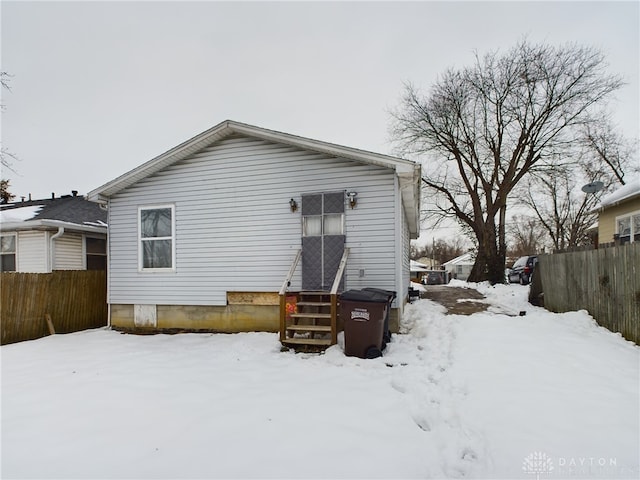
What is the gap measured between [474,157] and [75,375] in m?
20.6

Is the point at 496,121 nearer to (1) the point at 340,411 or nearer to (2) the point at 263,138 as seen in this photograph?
(2) the point at 263,138

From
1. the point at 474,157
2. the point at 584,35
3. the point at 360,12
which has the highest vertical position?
the point at 584,35

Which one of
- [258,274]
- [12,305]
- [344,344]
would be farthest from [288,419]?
[12,305]

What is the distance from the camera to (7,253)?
9.95 m

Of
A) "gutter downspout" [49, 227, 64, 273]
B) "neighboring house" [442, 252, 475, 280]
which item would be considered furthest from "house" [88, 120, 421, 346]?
"neighboring house" [442, 252, 475, 280]

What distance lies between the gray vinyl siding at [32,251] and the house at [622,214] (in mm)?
15510

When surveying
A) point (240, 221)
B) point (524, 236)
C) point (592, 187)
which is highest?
point (524, 236)

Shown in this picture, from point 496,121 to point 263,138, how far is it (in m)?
16.8

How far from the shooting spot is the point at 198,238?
7996 millimetres

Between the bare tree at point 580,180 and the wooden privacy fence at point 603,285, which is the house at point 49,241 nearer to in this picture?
the wooden privacy fence at point 603,285

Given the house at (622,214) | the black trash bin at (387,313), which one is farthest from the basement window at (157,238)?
the house at (622,214)

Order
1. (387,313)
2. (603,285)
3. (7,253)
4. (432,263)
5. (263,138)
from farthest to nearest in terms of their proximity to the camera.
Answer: (432,263) → (7,253) → (263,138) → (603,285) → (387,313)

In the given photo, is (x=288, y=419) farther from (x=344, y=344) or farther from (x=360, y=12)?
(x=360, y=12)

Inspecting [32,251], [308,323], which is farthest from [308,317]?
[32,251]
